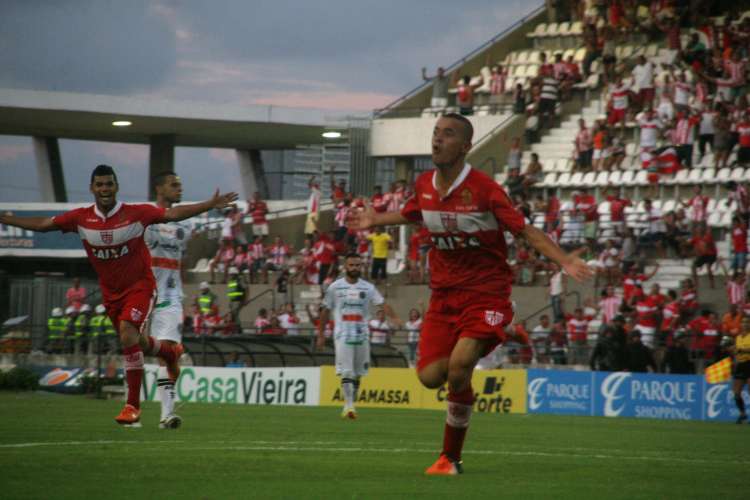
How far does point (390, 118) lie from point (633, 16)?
923 cm

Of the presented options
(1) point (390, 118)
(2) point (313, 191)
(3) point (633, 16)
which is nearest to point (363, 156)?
(1) point (390, 118)

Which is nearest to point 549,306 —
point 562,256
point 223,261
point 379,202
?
point 379,202

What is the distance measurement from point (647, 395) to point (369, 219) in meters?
16.9

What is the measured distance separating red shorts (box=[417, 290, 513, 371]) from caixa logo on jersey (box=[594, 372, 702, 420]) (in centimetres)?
1620

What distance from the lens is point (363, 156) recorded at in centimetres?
4694

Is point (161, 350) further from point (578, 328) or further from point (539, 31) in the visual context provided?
point (539, 31)

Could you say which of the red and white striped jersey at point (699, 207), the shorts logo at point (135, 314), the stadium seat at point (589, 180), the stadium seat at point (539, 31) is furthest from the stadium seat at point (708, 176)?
the shorts logo at point (135, 314)

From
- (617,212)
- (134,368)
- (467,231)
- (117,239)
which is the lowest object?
(134,368)

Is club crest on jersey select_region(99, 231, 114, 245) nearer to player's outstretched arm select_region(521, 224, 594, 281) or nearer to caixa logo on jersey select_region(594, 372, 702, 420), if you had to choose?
player's outstretched arm select_region(521, 224, 594, 281)

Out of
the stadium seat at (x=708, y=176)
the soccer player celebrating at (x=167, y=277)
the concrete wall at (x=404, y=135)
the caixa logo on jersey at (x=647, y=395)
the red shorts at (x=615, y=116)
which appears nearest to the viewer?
the soccer player celebrating at (x=167, y=277)

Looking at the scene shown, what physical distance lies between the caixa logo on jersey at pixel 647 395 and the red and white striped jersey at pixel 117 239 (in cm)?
1390

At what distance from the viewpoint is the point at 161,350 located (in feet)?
50.8

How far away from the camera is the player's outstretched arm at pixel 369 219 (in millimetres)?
10102

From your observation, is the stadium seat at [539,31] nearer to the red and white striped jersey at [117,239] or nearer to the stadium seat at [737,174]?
the stadium seat at [737,174]
